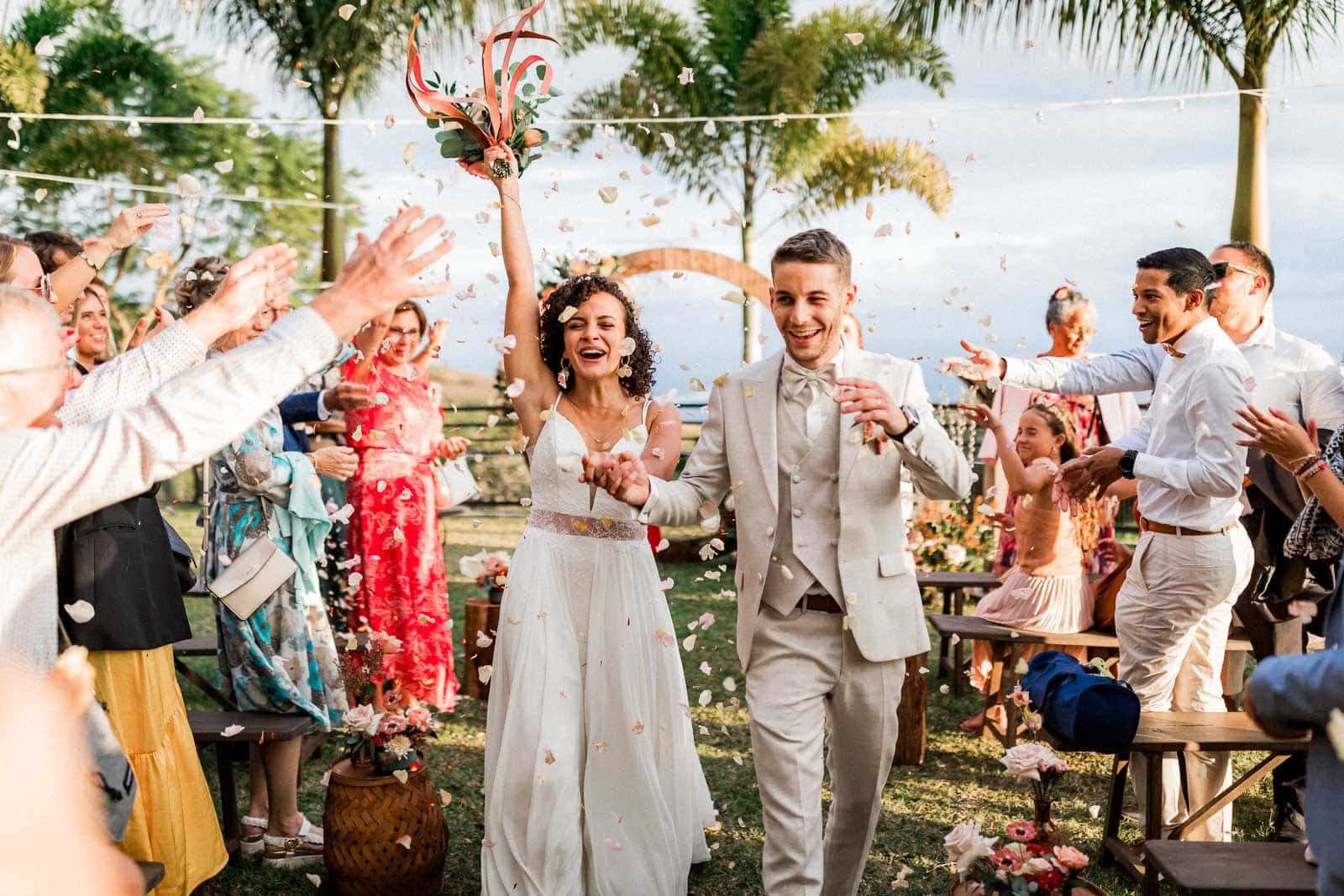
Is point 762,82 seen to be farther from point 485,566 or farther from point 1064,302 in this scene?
point 485,566

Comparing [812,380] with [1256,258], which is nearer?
[812,380]

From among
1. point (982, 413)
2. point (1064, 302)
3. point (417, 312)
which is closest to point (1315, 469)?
point (982, 413)

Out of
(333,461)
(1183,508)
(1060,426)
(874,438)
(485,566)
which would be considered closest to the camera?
(874,438)

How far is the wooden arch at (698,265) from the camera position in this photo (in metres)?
12.0

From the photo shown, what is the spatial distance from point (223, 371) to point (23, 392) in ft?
1.23

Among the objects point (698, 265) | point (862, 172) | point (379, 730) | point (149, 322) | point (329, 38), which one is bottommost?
point (379, 730)

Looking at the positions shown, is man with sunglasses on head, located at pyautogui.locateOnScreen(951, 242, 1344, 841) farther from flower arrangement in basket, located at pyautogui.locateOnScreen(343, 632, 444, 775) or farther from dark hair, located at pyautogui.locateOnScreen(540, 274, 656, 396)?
flower arrangement in basket, located at pyautogui.locateOnScreen(343, 632, 444, 775)

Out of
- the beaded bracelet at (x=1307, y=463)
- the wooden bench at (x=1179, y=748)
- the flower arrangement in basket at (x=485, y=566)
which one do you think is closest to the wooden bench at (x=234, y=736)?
the flower arrangement in basket at (x=485, y=566)

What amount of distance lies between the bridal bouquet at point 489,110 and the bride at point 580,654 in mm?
125

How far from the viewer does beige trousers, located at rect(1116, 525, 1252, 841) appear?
449 cm

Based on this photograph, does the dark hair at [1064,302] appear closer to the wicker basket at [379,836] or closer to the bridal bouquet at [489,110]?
the bridal bouquet at [489,110]

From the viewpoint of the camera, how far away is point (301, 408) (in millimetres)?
5934

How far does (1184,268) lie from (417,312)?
13.1 ft

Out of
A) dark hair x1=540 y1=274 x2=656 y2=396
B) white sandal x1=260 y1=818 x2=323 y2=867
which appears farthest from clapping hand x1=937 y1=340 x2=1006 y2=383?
white sandal x1=260 y1=818 x2=323 y2=867
